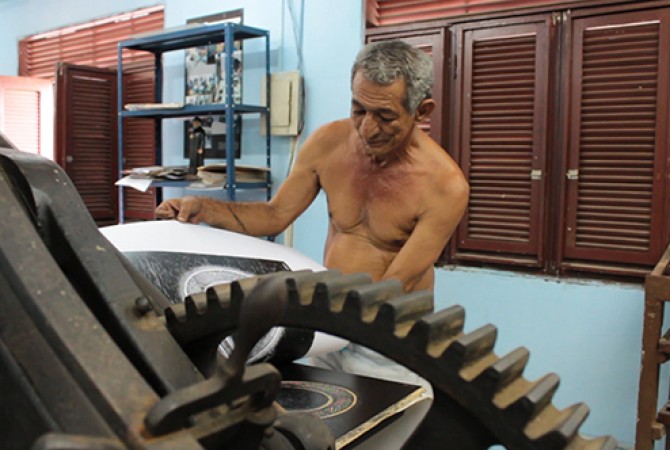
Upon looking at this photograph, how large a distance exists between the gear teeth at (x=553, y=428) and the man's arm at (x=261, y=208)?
1.24 metres

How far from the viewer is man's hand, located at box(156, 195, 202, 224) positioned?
1.51 meters

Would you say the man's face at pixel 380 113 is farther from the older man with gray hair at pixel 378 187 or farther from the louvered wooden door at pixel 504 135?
the louvered wooden door at pixel 504 135

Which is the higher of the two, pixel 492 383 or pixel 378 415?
pixel 492 383

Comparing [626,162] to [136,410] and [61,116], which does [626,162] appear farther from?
[61,116]

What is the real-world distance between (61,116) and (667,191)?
11.0ft

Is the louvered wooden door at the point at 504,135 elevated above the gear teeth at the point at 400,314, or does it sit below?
above

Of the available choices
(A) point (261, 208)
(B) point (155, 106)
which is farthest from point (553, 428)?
(B) point (155, 106)

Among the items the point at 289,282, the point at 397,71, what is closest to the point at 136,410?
the point at 289,282

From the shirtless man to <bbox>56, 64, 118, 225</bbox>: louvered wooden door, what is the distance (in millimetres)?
2643

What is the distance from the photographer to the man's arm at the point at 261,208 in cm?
155

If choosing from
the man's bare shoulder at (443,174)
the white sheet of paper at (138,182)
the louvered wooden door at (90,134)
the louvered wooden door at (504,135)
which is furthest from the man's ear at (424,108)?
the louvered wooden door at (90,134)

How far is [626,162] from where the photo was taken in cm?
249

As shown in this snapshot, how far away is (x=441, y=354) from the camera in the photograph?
0.34 m

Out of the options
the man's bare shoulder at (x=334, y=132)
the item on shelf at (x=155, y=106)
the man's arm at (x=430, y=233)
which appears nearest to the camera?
the man's arm at (x=430, y=233)
